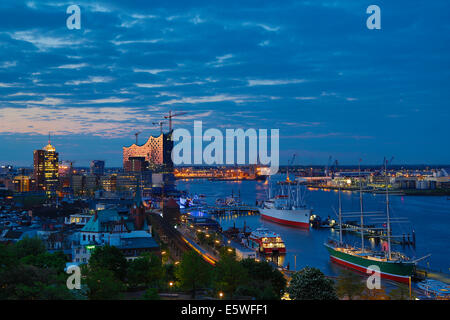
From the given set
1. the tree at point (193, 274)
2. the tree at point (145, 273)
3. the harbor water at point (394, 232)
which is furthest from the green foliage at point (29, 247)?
the harbor water at point (394, 232)

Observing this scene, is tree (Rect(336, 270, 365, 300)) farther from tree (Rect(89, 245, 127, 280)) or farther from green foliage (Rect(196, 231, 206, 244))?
green foliage (Rect(196, 231, 206, 244))

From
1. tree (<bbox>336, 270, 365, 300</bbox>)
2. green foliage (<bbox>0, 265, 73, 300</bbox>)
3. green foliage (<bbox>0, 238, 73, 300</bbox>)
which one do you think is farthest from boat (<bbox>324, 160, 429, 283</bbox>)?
green foliage (<bbox>0, 265, 73, 300</bbox>)

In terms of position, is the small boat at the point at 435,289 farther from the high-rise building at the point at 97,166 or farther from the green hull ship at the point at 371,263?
the high-rise building at the point at 97,166

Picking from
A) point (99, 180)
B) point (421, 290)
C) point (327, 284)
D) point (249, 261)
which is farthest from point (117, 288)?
point (99, 180)

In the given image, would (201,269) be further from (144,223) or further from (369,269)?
(144,223)

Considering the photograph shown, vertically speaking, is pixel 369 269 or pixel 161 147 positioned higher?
pixel 161 147
